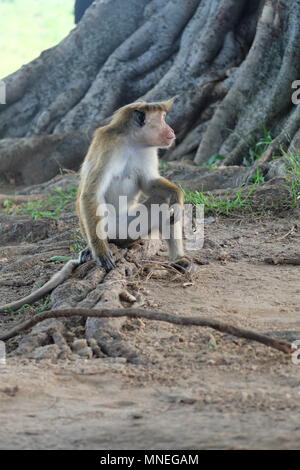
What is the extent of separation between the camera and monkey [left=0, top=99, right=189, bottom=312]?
513 centimetres

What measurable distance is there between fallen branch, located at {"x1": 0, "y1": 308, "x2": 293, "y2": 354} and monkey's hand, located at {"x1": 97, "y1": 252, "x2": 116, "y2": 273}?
97 centimetres

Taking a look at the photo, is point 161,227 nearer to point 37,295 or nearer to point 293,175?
point 37,295

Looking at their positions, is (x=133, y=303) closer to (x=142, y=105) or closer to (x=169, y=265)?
(x=169, y=265)

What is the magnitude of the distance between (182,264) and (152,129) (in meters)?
0.98

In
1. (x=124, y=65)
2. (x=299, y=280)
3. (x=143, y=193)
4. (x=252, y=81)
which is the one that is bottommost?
(x=299, y=280)

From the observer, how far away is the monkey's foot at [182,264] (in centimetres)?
514

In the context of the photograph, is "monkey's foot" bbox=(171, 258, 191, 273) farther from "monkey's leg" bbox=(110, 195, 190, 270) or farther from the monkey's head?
the monkey's head

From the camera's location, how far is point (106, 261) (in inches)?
197

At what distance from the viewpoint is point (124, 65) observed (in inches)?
456

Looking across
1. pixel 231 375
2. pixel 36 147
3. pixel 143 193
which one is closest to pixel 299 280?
pixel 143 193

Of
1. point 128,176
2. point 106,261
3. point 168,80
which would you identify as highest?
point 168,80

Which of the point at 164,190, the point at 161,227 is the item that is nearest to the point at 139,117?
the point at 164,190

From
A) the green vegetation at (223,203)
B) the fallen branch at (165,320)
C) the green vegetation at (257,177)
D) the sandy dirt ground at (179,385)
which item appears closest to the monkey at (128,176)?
the sandy dirt ground at (179,385)
